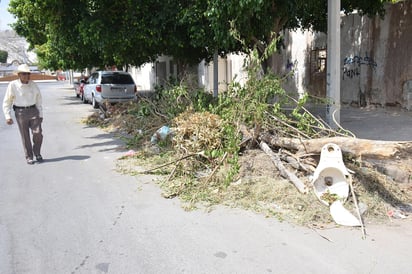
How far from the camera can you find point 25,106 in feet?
24.9

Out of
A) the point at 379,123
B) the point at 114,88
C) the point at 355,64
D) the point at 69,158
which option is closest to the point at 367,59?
the point at 355,64

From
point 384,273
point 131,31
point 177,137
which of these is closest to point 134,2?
point 131,31

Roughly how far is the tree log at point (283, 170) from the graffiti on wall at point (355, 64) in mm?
8721

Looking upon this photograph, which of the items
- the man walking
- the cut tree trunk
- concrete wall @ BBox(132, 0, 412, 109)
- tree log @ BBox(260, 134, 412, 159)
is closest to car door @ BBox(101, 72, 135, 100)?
concrete wall @ BBox(132, 0, 412, 109)

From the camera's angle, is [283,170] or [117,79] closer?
[283,170]

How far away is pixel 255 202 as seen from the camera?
17.0ft

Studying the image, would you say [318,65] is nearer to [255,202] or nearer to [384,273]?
[255,202]

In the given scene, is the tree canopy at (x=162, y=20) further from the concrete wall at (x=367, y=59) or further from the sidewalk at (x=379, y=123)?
the sidewalk at (x=379, y=123)

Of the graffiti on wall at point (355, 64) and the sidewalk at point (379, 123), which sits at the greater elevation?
the graffiti on wall at point (355, 64)

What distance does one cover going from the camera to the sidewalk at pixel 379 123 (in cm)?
909

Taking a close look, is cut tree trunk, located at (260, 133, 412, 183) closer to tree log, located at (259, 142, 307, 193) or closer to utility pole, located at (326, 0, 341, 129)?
tree log, located at (259, 142, 307, 193)

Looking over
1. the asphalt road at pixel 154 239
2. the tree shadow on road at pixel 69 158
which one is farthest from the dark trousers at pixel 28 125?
the asphalt road at pixel 154 239

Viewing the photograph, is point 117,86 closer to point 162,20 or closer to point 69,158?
point 162,20

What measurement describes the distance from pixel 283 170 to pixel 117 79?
13494 mm
